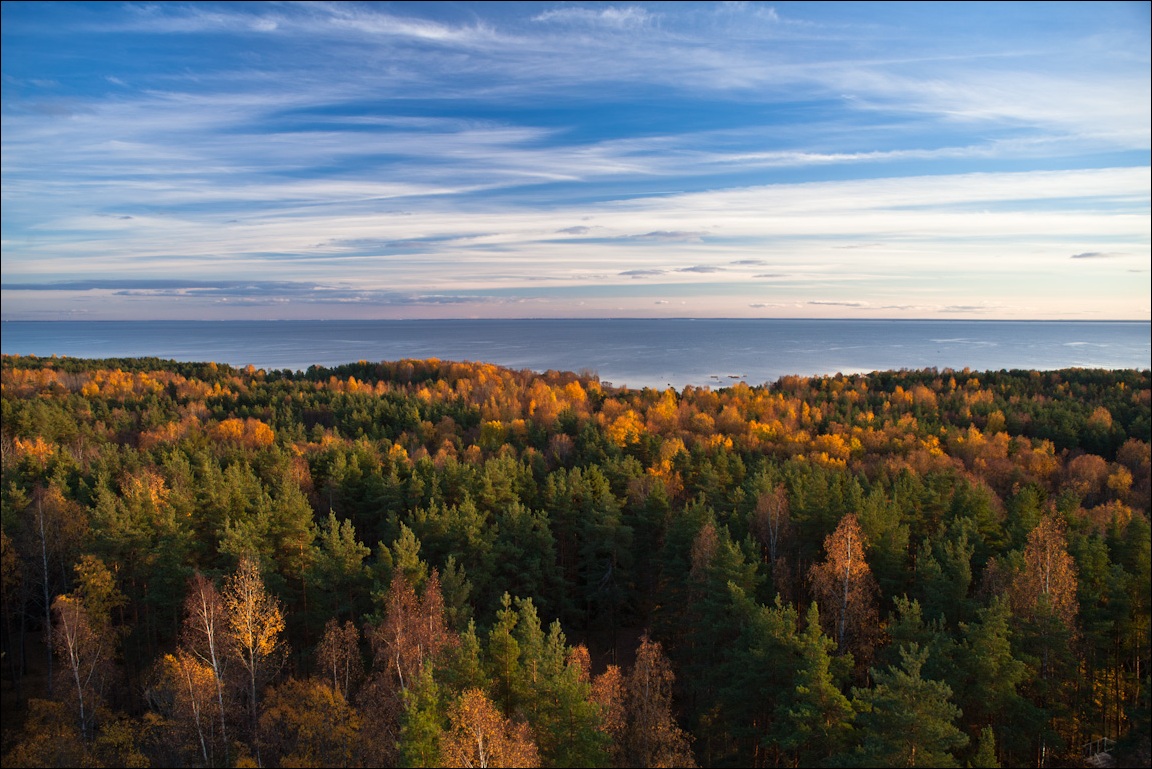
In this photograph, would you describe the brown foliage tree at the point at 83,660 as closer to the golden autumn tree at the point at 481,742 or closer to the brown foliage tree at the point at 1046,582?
the golden autumn tree at the point at 481,742

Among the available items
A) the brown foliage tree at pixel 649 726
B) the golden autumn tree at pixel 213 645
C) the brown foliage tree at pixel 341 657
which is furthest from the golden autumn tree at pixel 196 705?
the brown foliage tree at pixel 649 726

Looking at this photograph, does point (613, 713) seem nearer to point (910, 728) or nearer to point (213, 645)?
point (910, 728)

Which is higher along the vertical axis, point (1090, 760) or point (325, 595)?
point (325, 595)

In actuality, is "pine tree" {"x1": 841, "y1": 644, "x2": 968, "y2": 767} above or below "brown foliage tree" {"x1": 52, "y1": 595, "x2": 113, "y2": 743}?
above

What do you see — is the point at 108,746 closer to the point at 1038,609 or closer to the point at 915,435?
the point at 1038,609

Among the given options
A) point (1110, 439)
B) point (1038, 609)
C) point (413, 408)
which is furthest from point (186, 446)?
point (1110, 439)

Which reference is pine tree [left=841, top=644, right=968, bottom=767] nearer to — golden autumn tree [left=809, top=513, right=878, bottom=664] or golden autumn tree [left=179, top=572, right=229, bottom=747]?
golden autumn tree [left=809, top=513, right=878, bottom=664]

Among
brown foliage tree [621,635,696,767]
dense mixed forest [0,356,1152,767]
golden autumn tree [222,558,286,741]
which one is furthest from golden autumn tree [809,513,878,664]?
golden autumn tree [222,558,286,741]
